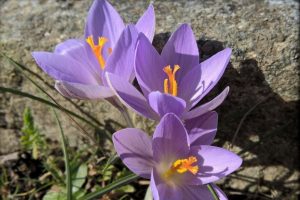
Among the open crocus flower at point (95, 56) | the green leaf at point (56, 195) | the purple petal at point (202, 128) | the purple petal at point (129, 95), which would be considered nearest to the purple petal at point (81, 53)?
the open crocus flower at point (95, 56)

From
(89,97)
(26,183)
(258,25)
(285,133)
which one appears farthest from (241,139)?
(26,183)

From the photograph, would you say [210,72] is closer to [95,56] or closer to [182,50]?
[182,50]

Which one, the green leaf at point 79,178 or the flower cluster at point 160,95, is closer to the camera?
the flower cluster at point 160,95

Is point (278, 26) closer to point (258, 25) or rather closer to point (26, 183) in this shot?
point (258, 25)

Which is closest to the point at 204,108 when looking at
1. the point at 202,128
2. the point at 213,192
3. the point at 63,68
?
the point at 202,128

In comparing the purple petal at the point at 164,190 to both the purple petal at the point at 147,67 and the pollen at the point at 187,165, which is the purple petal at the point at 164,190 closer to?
the pollen at the point at 187,165
